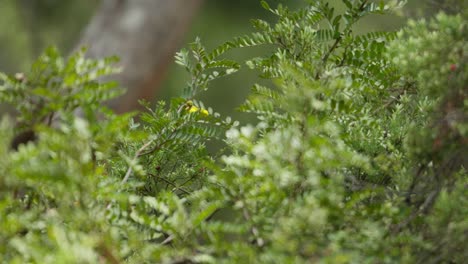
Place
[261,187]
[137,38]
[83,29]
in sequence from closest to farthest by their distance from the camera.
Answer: [261,187] → [137,38] → [83,29]

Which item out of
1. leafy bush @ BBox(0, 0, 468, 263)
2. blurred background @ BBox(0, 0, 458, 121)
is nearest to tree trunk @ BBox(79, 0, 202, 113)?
blurred background @ BBox(0, 0, 458, 121)

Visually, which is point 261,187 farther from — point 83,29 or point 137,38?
point 83,29

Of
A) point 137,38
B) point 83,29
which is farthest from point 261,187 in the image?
point 83,29

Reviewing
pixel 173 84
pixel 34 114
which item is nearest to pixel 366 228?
pixel 34 114

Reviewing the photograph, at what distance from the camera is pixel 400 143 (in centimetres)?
107

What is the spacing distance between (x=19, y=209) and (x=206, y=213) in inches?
10.0

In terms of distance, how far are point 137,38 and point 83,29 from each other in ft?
9.23

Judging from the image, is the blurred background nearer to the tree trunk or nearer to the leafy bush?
the tree trunk

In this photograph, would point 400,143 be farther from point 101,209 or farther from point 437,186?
point 101,209

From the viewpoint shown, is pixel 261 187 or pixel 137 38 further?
pixel 137 38

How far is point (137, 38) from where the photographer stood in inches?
159

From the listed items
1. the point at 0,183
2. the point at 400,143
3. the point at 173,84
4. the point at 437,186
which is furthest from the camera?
the point at 173,84

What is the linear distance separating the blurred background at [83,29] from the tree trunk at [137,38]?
1.76 metres

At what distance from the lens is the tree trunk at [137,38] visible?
155 inches
